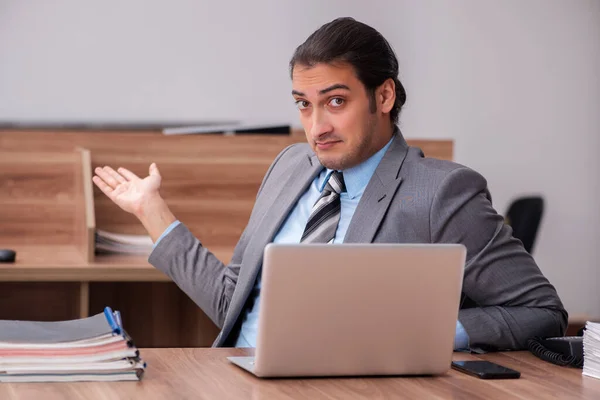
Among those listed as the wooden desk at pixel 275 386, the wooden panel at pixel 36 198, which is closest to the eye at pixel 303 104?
the wooden desk at pixel 275 386

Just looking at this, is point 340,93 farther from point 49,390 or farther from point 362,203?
point 49,390

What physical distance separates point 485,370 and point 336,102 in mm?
723

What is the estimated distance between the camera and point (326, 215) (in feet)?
6.30

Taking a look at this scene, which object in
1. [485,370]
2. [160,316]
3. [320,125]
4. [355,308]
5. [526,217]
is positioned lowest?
[160,316]

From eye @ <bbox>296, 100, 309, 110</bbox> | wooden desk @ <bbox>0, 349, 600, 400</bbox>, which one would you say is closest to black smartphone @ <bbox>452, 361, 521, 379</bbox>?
wooden desk @ <bbox>0, 349, 600, 400</bbox>

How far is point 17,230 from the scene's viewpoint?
9.10 ft

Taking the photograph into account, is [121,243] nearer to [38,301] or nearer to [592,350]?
[38,301]

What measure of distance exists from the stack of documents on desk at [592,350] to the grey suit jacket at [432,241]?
0.18 m

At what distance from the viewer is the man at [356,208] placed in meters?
1.72

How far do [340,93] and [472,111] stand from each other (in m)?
3.19

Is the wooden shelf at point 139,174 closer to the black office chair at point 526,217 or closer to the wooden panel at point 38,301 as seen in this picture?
the wooden panel at point 38,301

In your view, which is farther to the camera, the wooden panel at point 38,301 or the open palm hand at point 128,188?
the wooden panel at point 38,301

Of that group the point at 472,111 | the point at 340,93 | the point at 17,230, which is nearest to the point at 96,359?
the point at 340,93

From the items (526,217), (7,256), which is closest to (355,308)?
(7,256)
